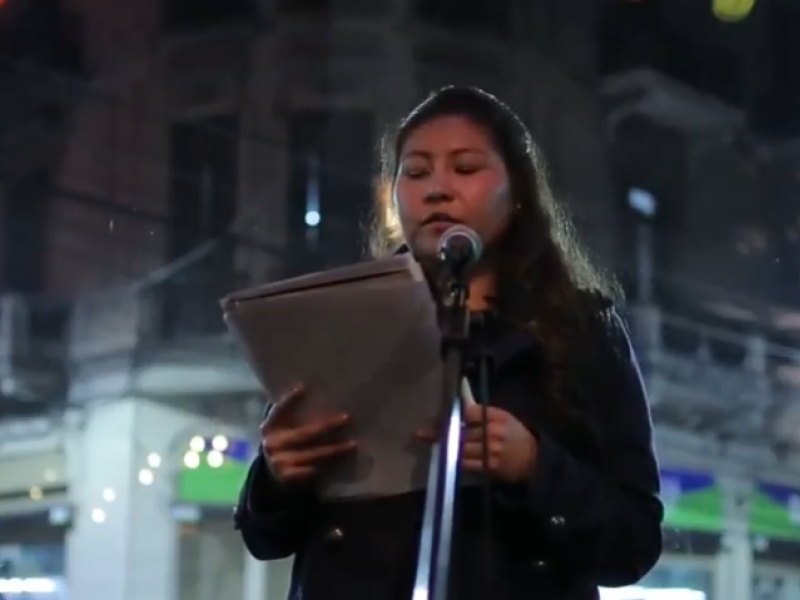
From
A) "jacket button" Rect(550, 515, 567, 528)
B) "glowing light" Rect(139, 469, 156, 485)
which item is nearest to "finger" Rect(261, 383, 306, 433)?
"jacket button" Rect(550, 515, 567, 528)

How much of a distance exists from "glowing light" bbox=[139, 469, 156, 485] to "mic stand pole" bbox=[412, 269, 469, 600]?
1.84 m

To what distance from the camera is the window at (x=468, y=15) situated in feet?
9.18

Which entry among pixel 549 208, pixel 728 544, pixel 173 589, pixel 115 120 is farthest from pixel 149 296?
pixel 549 208

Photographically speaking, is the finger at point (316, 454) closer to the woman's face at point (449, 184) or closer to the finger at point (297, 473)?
the finger at point (297, 473)

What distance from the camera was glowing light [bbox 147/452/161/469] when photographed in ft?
8.66

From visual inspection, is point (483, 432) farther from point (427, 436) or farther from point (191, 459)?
point (191, 459)

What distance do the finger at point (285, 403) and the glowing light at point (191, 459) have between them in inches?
69.6

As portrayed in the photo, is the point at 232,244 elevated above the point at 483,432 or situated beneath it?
elevated above

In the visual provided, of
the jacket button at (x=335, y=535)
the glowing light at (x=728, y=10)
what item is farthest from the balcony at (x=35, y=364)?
the jacket button at (x=335, y=535)

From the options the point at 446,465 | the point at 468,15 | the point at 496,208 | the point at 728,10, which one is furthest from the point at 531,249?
the point at 728,10

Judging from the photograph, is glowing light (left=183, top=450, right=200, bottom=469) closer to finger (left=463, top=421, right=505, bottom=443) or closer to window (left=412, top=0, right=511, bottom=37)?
window (left=412, top=0, right=511, bottom=37)

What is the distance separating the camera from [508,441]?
0.92m

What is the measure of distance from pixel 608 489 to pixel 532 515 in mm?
79

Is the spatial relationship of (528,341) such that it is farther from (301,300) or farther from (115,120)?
(115,120)
